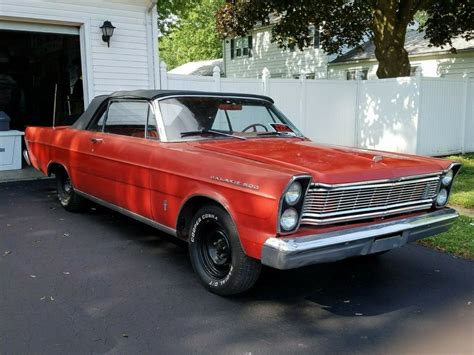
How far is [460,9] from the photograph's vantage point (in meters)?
14.4

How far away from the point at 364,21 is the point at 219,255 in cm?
1437

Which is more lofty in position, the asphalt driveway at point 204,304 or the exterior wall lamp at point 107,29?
the exterior wall lamp at point 107,29

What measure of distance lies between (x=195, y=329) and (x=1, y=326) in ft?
4.38

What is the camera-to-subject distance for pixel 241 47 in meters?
29.0

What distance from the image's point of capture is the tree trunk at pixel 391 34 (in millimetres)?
12609

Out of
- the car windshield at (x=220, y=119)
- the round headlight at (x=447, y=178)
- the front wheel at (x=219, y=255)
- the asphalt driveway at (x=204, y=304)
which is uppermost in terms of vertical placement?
the car windshield at (x=220, y=119)

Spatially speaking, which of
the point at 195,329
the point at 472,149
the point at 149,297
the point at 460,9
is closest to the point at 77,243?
the point at 149,297

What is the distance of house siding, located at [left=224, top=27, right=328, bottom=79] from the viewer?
2452 cm

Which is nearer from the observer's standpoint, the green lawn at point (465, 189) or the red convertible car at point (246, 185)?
the red convertible car at point (246, 185)

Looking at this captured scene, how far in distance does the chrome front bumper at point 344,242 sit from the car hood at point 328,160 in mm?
376

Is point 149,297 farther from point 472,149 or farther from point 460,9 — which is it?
point 460,9

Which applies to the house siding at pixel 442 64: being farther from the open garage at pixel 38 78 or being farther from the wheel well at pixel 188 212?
the wheel well at pixel 188 212

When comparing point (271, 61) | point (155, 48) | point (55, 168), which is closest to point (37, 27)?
point (155, 48)

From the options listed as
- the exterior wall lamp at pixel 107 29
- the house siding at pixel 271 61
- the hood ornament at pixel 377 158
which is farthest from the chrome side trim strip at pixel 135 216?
the house siding at pixel 271 61
